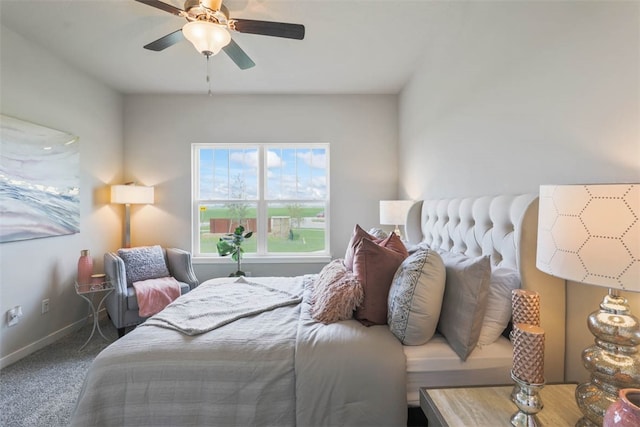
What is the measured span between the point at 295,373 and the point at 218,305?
2.56 feet

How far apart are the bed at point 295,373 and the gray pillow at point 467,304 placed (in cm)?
7

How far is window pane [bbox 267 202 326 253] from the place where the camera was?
12.3ft

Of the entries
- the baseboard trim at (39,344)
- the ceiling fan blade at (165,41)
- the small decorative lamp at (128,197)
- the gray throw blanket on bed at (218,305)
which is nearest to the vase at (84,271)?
the baseboard trim at (39,344)

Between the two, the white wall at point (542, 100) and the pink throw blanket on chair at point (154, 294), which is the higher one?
the white wall at point (542, 100)

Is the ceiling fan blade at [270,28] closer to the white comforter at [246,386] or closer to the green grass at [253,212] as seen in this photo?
the white comforter at [246,386]

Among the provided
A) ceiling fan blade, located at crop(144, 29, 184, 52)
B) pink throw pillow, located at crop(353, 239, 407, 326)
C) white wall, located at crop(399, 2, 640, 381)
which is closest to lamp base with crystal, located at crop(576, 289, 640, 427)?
white wall, located at crop(399, 2, 640, 381)

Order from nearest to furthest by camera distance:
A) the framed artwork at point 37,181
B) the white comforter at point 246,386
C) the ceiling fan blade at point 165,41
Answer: the white comforter at point 246,386 → the ceiling fan blade at point 165,41 → the framed artwork at point 37,181

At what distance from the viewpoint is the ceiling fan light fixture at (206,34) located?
1680mm

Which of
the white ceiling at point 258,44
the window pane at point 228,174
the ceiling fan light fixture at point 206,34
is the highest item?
the white ceiling at point 258,44

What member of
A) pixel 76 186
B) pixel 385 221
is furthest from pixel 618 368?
pixel 76 186

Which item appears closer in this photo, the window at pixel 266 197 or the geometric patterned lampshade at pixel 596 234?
the geometric patterned lampshade at pixel 596 234

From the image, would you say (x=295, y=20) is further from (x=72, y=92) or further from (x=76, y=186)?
(x=76, y=186)

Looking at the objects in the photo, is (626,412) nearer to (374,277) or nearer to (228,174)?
(374,277)

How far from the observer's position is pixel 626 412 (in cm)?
63
